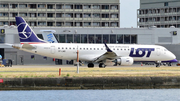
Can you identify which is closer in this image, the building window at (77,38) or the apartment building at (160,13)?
the building window at (77,38)

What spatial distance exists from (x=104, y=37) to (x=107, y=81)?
144 feet

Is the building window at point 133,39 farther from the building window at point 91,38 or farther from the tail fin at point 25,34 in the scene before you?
the tail fin at point 25,34

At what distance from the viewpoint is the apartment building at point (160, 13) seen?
436 ft

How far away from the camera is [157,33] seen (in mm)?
75688

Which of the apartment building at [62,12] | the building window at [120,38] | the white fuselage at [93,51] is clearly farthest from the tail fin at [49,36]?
the apartment building at [62,12]

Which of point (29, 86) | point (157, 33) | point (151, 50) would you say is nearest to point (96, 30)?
point (157, 33)

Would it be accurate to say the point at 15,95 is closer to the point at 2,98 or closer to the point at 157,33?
the point at 2,98

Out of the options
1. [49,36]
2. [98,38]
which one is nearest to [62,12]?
[98,38]

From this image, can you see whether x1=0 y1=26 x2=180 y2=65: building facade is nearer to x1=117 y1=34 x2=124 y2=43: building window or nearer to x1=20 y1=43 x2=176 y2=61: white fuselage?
x1=117 y1=34 x2=124 y2=43: building window

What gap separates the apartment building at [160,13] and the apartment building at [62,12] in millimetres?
30151

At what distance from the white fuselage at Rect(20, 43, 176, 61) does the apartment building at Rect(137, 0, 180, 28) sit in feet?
275

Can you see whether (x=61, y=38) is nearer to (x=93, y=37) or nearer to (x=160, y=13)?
(x=93, y=37)

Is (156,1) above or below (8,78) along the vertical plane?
above

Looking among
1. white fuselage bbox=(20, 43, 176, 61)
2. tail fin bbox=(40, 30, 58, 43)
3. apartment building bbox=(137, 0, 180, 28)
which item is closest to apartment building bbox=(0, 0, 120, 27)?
apartment building bbox=(137, 0, 180, 28)
